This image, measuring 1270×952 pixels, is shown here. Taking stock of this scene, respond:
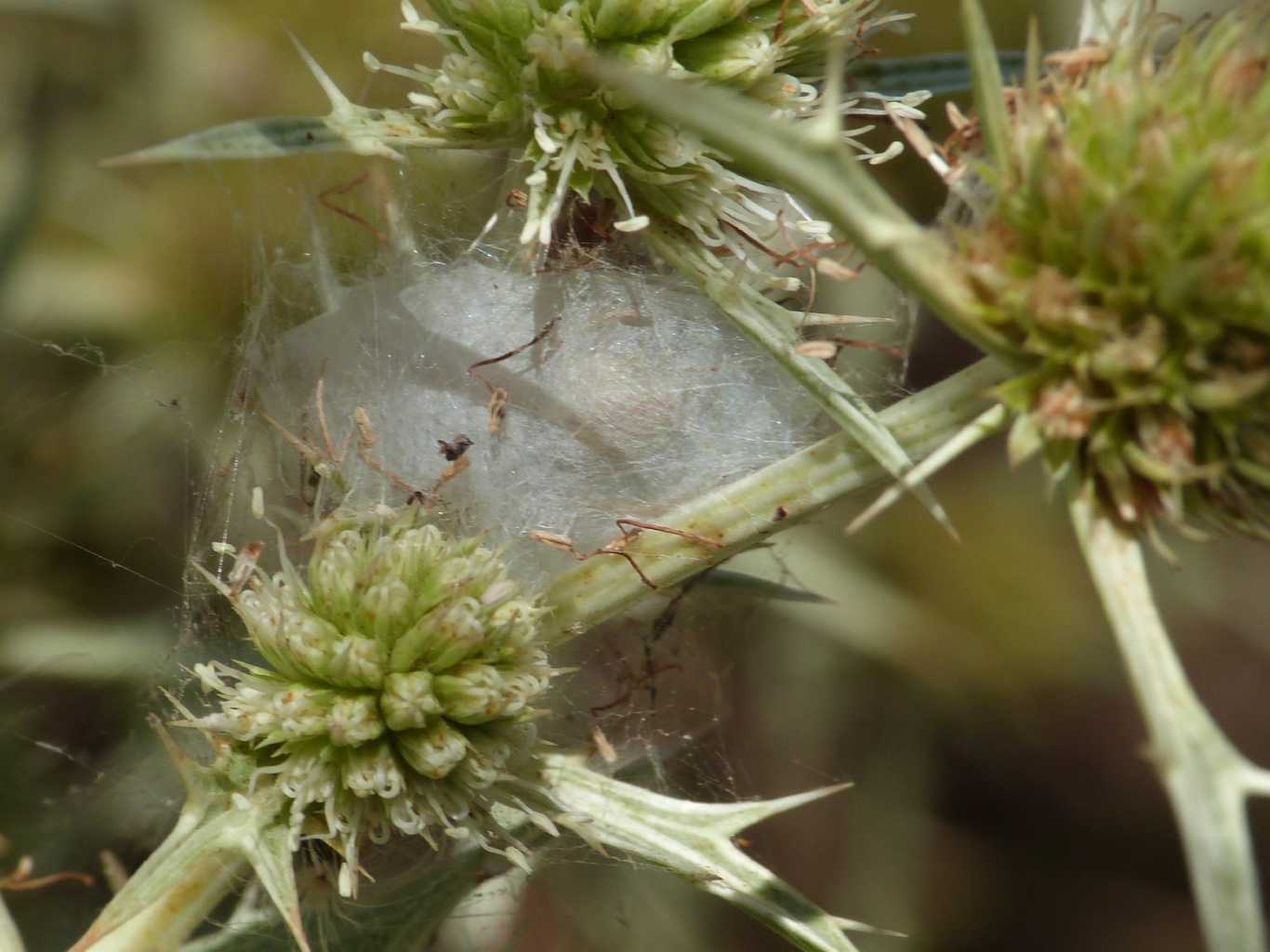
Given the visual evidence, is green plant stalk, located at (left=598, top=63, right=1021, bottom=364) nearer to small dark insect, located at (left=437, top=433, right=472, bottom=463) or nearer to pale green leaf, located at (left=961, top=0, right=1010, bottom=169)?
pale green leaf, located at (left=961, top=0, right=1010, bottom=169)

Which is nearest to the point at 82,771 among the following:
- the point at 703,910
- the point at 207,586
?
the point at 207,586

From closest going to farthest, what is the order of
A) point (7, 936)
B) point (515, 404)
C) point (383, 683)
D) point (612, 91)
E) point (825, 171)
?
1. point (825, 171)
2. point (7, 936)
3. point (383, 683)
4. point (612, 91)
5. point (515, 404)

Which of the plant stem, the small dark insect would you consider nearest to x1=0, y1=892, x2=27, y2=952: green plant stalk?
the small dark insect

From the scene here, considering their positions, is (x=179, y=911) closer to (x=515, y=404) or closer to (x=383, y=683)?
(x=383, y=683)

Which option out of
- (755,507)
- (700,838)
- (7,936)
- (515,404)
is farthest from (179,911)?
(755,507)

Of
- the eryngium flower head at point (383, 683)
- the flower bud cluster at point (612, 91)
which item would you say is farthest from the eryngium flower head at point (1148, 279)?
the eryngium flower head at point (383, 683)

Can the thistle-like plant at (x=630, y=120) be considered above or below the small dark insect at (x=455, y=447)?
above

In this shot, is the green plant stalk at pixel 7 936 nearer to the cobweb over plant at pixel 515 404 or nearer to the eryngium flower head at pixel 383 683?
the eryngium flower head at pixel 383 683
